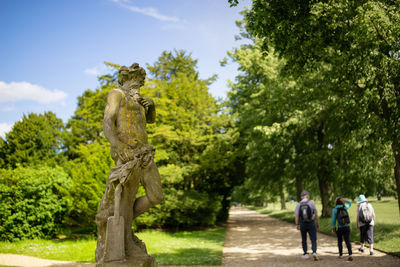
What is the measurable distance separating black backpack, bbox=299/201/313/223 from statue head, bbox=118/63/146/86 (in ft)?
20.8

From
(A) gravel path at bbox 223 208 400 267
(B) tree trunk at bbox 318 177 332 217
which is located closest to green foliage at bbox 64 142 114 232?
(A) gravel path at bbox 223 208 400 267

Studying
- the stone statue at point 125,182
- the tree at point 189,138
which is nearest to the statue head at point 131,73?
the stone statue at point 125,182

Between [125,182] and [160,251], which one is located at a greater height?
[125,182]

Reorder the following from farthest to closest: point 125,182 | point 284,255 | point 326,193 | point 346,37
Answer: point 326,193, point 284,255, point 346,37, point 125,182

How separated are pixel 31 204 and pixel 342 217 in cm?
1346

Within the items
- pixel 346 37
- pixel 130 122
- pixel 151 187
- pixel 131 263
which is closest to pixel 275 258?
pixel 151 187

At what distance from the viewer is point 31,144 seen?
90.0 ft

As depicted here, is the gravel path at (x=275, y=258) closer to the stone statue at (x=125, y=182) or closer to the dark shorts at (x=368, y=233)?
the dark shorts at (x=368, y=233)

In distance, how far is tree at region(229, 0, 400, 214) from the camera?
7.11m

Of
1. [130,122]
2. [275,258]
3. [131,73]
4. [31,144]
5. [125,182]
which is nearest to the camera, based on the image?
[125,182]

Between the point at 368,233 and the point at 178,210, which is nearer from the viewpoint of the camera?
the point at 368,233

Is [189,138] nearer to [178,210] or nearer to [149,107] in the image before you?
[178,210]

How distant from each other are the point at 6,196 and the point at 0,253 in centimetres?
372

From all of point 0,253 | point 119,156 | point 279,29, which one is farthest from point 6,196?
point 279,29
